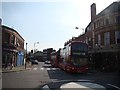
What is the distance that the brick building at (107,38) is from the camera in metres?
43.9

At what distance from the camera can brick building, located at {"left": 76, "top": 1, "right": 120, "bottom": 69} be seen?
43866 mm

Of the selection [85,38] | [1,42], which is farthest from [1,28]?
[85,38]

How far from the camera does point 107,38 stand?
153 feet

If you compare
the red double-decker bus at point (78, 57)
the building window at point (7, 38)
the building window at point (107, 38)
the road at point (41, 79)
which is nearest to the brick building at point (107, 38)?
the building window at point (107, 38)

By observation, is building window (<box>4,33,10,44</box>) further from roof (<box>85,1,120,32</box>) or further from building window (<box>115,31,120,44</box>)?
building window (<box>115,31,120,44</box>)

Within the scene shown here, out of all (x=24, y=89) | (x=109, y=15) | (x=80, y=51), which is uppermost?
(x=109, y=15)

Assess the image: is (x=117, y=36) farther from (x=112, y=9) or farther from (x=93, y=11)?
(x=93, y=11)

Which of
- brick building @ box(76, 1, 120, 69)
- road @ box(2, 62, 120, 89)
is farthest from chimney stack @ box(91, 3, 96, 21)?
road @ box(2, 62, 120, 89)

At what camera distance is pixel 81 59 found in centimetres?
3030

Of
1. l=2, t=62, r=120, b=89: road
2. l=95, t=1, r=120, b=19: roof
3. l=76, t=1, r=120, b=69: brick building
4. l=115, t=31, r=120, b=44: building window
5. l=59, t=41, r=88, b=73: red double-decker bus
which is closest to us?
l=2, t=62, r=120, b=89: road

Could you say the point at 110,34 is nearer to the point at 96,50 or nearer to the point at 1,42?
the point at 96,50

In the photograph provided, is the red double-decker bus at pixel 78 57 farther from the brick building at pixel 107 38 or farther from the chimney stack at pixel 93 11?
the chimney stack at pixel 93 11

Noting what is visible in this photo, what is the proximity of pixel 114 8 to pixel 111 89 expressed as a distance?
3357 centimetres

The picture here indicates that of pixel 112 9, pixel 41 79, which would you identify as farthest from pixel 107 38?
pixel 41 79
